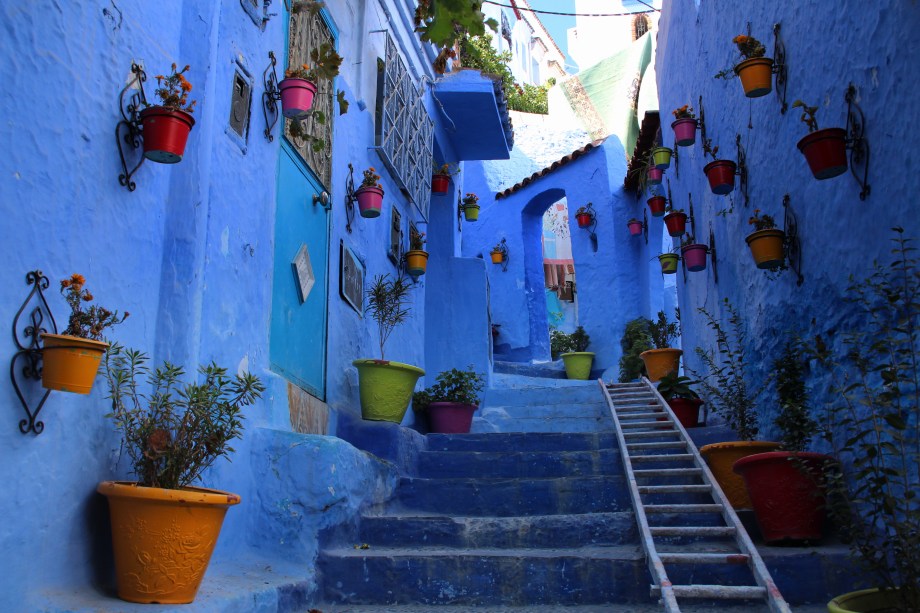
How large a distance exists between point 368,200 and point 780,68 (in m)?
3.25

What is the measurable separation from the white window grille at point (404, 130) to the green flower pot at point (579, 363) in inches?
167

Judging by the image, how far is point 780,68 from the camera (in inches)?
209

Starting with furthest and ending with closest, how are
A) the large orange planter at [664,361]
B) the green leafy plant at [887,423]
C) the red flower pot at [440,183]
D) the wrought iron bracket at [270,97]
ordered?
the red flower pot at [440,183] → the large orange planter at [664,361] → the wrought iron bracket at [270,97] → the green leafy plant at [887,423]

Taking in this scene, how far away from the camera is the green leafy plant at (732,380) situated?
17.6ft

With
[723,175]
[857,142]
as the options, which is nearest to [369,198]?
[723,175]

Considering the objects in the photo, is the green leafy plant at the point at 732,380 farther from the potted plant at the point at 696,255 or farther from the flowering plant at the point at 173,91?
the flowering plant at the point at 173,91

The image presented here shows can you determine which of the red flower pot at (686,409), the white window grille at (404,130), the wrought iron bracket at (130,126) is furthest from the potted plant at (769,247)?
the wrought iron bracket at (130,126)

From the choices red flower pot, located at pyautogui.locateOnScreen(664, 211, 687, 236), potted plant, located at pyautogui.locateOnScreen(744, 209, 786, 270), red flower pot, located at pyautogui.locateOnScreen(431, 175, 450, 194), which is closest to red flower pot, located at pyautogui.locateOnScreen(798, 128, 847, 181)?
potted plant, located at pyautogui.locateOnScreen(744, 209, 786, 270)

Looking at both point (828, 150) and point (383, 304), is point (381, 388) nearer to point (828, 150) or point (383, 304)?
A: point (383, 304)

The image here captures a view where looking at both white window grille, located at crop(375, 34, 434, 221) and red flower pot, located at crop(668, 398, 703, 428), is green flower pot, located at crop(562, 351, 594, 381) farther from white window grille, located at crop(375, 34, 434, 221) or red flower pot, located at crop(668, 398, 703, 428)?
red flower pot, located at crop(668, 398, 703, 428)

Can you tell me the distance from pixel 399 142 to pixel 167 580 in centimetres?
574

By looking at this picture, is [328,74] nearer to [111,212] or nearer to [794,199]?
[111,212]

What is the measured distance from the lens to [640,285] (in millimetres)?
12844

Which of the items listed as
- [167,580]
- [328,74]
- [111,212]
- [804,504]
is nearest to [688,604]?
[804,504]
